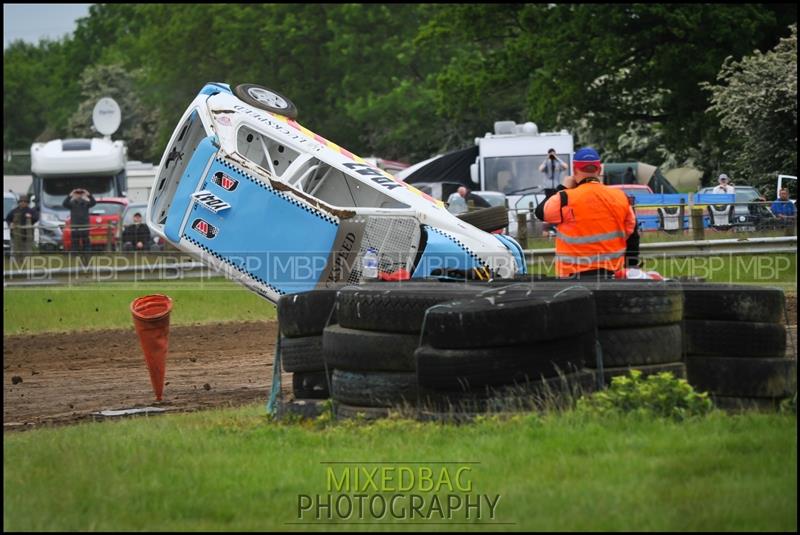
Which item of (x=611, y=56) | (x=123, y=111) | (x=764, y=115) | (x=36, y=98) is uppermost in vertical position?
(x=36, y=98)

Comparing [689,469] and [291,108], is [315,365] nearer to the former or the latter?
[689,469]

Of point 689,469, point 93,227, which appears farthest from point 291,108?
point 93,227

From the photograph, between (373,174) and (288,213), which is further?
(373,174)

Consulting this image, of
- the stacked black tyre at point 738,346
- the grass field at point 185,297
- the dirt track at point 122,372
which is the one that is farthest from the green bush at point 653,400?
the grass field at point 185,297

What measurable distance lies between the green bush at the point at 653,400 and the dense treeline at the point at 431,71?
56.3 feet

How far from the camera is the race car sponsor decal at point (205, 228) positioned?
42.0ft

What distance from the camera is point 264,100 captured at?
13758mm

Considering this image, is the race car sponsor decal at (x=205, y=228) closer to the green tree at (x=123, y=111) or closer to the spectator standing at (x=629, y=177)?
the spectator standing at (x=629, y=177)

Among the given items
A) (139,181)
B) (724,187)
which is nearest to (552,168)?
(724,187)

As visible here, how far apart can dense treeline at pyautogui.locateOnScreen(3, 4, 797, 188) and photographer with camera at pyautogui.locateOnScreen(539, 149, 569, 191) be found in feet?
10.9

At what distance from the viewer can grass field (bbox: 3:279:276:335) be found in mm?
19844

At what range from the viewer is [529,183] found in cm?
3139

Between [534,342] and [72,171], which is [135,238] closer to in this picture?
[72,171]

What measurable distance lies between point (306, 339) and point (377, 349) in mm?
959
